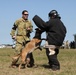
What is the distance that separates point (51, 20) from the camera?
10945 mm

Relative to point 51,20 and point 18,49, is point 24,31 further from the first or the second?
point 51,20

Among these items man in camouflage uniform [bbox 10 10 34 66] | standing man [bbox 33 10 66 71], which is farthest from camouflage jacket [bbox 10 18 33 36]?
standing man [bbox 33 10 66 71]

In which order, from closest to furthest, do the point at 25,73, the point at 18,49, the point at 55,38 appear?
1. the point at 25,73
2. the point at 55,38
3. the point at 18,49

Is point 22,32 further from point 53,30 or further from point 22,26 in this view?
point 53,30

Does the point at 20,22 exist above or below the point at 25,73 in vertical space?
above

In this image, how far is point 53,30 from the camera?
11.0 m

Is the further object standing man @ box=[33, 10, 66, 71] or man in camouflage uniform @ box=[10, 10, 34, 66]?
man in camouflage uniform @ box=[10, 10, 34, 66]

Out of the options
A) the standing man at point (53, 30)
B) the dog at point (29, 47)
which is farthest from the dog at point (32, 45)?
the standing man at point (53, 30)

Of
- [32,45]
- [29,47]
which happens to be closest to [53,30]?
[32,45]

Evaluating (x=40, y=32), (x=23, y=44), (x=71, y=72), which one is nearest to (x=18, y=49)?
(x=23, y=44)

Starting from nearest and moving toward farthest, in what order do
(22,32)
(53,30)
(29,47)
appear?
(53,30) < (29,47) < (22,32)

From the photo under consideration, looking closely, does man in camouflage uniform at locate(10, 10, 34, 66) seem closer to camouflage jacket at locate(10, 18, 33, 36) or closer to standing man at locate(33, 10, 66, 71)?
camouflage jacket at locate(10, 18, 33, 36)

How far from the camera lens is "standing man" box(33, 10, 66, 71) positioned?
10.9 meters

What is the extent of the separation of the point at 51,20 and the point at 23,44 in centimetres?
160
